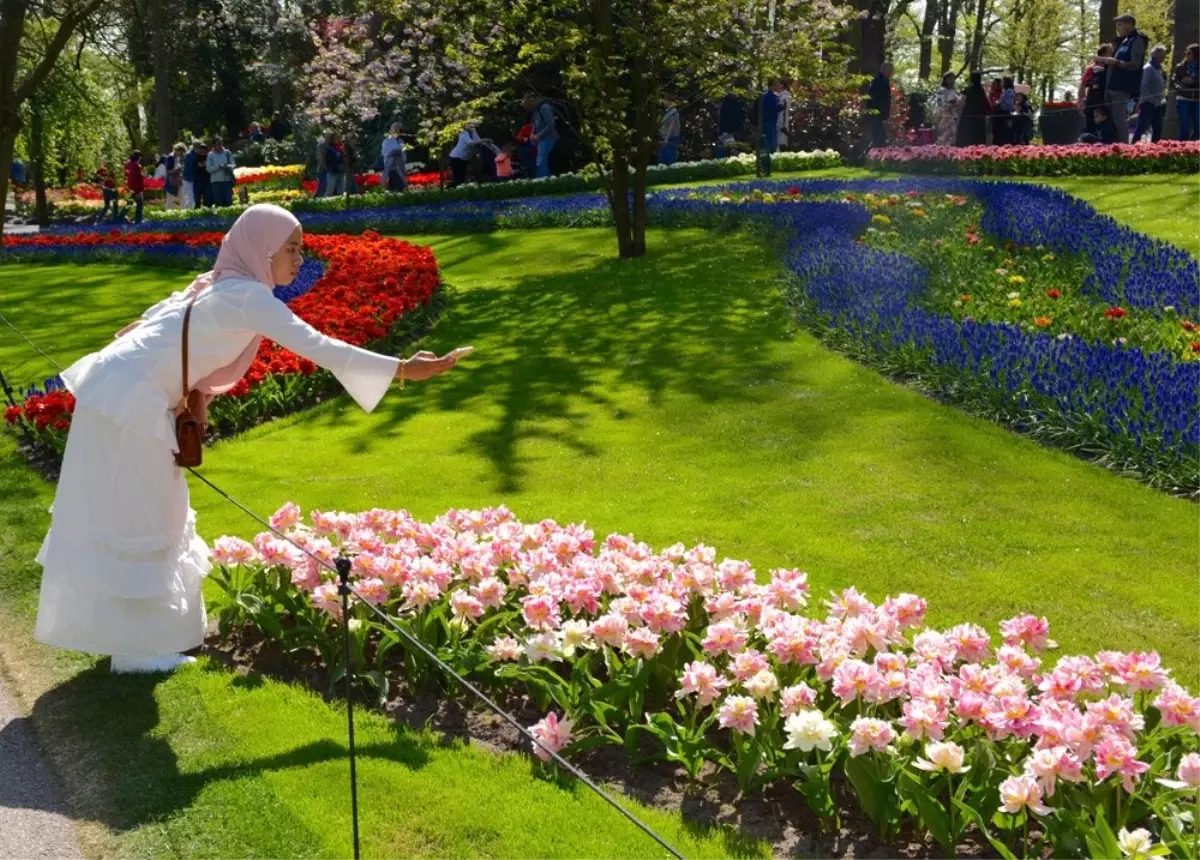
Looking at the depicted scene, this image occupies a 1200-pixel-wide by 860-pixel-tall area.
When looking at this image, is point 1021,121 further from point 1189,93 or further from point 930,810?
point 930,810

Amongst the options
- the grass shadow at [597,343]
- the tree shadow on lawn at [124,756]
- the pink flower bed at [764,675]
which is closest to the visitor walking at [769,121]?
the grass shadow at [597,343]

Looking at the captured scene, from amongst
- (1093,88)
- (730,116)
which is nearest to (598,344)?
(1093,88)

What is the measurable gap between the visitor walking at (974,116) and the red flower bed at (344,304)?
12.3 m

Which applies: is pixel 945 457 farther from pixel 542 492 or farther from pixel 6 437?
pixel 6 437

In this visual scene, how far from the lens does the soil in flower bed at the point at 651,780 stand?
368 centimetres

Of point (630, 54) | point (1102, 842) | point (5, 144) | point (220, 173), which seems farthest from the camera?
point (220, 173)

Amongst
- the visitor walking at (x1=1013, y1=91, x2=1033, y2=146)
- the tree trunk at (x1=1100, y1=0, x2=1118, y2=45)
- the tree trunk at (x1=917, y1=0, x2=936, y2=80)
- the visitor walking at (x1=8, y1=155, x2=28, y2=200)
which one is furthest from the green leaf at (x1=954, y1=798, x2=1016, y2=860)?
the tree trunk at (x1=917, y1=0, x2=936, y2=80)

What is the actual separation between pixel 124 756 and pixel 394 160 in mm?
23166

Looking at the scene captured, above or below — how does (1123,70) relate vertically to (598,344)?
above

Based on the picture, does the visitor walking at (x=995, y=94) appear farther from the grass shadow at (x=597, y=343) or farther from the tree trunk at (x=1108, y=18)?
the grass shadow at (x=597, y=343)

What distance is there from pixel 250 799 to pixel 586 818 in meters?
1.05

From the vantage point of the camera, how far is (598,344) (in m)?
11.1

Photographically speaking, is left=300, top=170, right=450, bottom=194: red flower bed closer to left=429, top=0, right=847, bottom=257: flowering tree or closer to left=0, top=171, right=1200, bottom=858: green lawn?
left=429, top=0, right=847, bottom=257: flowering tree

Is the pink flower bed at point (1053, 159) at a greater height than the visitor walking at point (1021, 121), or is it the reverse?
the visitor walking at point (1021, 121)
